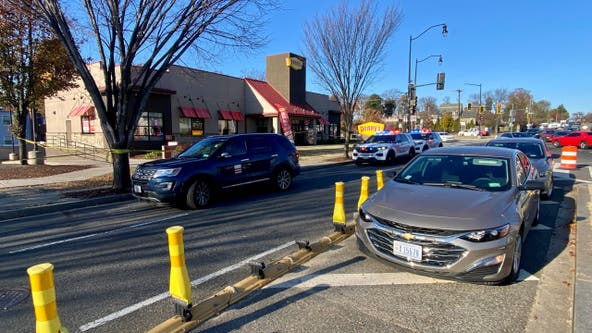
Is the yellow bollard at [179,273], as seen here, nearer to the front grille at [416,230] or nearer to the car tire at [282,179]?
the front grille at [416,230]

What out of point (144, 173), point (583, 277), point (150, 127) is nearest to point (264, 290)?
point (583, 277)

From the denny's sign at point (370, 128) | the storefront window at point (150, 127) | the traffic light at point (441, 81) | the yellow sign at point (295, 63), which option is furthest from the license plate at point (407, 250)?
the denny's sign at point (370, 128)

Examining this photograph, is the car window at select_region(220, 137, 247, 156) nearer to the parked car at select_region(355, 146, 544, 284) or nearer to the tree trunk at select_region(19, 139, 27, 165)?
the parked car at select_region(355, 146, 544, 284)

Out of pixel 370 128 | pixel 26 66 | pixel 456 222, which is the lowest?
pixel 456 222

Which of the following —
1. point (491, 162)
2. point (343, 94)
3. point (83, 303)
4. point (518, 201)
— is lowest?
point (83, 303)

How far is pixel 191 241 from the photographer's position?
5.51m

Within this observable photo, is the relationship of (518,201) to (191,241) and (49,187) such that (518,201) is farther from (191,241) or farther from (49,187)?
(49,187)

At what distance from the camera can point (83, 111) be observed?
23.4m

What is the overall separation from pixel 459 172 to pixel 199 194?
5.41 metres

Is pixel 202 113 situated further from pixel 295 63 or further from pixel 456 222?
pixel 456 222

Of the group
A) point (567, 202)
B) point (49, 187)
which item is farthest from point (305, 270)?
point (49, 187)

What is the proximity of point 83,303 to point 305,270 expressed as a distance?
7.85 feet

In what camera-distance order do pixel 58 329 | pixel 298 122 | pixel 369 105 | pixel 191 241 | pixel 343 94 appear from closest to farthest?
pixel 58 329 → pixel 191 241 → pixel 343 94 → pixel 298 122 → pixel 369 105

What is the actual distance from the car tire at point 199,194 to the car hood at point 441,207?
15.1 feet
